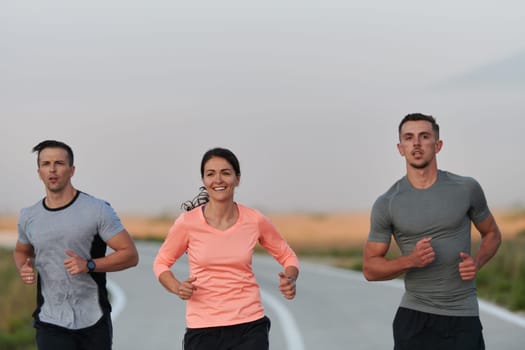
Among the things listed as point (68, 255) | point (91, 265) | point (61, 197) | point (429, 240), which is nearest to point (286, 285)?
point (429, 240)

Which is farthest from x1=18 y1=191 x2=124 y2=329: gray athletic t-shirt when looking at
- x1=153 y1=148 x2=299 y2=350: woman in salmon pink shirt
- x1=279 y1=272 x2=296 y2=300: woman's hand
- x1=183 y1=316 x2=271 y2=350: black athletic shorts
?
x1=279 y1=272 x2=296 y2=300: woman's hand

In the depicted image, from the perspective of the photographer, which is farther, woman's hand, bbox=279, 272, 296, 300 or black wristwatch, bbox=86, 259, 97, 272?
black wristwatch, bbox=86, 259, 97, 272

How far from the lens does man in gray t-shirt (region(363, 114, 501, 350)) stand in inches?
337

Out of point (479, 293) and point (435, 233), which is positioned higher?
point (435, 233)

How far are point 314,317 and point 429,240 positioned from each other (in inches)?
362

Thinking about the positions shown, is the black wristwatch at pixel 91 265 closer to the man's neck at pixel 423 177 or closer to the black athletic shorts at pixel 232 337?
the black athletic shorts at pixel 232 337

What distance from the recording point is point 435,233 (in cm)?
859

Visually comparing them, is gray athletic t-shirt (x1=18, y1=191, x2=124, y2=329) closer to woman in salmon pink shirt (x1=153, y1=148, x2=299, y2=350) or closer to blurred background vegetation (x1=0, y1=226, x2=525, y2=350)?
Result: woman in salmon pink shirt (x1=153, y1=148, x2=299, y2=350)

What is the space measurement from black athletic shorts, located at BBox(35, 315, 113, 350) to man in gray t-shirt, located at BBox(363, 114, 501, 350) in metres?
2.04

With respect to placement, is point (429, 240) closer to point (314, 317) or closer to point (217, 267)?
point (217, 267)

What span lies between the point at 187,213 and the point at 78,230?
0.93m

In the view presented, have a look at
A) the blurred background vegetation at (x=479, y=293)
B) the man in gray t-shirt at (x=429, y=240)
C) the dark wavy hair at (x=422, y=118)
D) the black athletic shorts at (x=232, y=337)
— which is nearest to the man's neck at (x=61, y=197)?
the black athletic shorts at (x=232, y=337)

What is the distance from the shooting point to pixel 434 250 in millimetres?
8531

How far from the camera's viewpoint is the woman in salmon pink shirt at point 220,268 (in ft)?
27.2
